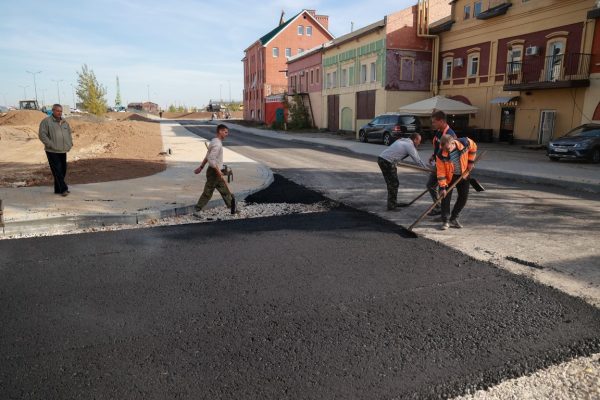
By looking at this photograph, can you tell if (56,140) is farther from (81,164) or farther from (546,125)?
(546,125)

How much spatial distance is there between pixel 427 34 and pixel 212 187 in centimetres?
2638

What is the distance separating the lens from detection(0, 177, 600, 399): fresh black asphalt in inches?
113

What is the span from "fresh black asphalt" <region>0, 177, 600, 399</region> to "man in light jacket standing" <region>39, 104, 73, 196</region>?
9.66ft

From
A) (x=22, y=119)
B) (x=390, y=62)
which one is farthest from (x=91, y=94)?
(x=390, y=62)

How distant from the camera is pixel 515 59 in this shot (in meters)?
23.3

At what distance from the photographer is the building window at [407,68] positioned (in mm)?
29019

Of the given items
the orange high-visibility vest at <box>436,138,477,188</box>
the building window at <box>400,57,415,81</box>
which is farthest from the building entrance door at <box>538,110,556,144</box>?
the orange high-visibility vest at <box>436,138,477,188</box>

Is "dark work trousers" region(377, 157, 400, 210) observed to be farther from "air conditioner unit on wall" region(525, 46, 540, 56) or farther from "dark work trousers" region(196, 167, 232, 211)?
"air conditioner unit on wall" region(525, 46, 540, 56)

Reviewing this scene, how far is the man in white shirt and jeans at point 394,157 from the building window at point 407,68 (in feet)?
76.2

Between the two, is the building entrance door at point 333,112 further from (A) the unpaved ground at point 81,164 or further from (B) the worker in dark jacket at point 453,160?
(B) the worker in dark jacket at point 453,160

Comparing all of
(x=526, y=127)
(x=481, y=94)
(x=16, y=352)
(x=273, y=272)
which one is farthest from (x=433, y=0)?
(x=16, y=352)

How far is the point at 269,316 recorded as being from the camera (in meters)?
3.79

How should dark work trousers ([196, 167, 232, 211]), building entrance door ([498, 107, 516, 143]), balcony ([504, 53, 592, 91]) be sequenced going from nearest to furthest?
dark work trousers ([196, 167, 232, 211]) → balcony ([504, 53, 592, 91]) → building entrance door ([498, 107, 516, 143])

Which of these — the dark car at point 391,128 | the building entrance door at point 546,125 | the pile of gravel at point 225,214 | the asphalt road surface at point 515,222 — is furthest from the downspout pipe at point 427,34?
the pile of gravel at point 225,214
